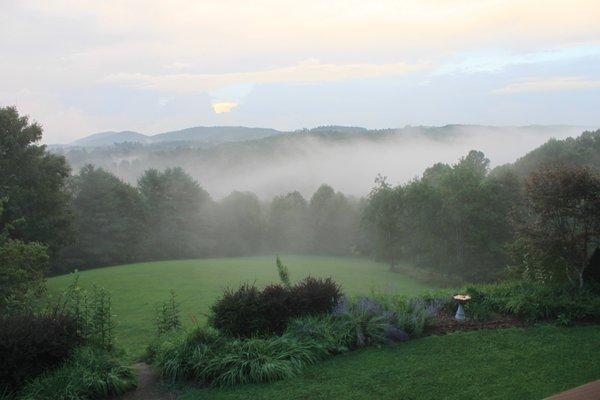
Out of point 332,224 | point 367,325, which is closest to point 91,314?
point 367,325

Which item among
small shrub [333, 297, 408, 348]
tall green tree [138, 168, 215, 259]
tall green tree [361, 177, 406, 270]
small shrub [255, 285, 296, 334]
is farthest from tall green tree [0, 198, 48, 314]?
tall green tree [138, 168, 215, 259]

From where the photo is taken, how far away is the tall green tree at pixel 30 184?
86.6ft

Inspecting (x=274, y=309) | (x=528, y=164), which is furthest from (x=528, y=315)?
(x=528, y=164)

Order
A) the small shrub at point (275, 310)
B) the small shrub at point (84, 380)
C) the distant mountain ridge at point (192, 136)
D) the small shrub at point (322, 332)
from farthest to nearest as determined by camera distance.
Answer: the distant mountain ridge at point (192, 136), the small shrub at point (275, 310), the small shrub at point (322, 332), the small shrub at point (84, 380)

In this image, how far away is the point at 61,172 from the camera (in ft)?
93.6

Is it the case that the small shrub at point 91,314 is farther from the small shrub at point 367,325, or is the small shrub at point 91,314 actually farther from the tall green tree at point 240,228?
the tall green tree at point 240,228

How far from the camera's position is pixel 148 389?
6.74 metres

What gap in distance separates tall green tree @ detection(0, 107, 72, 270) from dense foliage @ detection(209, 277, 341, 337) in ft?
71.3

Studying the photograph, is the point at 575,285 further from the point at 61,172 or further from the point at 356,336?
the point at 61,172

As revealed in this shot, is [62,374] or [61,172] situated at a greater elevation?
[61,172]

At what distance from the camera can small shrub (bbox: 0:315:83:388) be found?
20.6 ft

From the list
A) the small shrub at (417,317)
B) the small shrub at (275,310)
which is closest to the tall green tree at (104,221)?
the small shrub at (275,310)

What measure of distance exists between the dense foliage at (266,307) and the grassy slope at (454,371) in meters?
1.35

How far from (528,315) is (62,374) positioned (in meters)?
7.58
